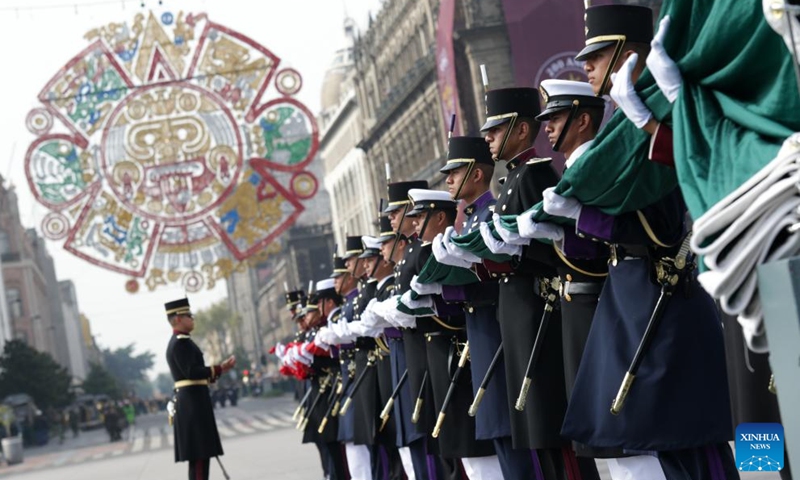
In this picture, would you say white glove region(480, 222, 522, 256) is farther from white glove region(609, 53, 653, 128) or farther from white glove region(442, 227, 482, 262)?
white glove region(609, 53, 653, 128)

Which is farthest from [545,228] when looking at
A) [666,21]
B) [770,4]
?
[770,4]

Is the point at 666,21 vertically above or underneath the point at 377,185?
underneath

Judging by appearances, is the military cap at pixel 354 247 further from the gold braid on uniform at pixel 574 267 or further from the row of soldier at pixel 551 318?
the gold braid on uniform at pixel 574 267

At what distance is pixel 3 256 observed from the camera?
336 ft

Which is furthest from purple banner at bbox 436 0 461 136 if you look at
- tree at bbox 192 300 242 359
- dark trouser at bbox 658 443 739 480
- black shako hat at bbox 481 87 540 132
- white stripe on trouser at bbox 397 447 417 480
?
tree at bbox 192 300 242 359

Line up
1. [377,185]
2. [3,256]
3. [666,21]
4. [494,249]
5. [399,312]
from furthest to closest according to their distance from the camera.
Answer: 1. [3,256]
2. [377,185]
3. [399,312]
4. [494,249]
5. [666,21]

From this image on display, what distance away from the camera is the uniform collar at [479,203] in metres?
7.26

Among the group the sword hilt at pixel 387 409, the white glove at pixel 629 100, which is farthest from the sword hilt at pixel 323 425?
the white glove at pixel 629 100

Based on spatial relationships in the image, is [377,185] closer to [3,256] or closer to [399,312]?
[3,256]

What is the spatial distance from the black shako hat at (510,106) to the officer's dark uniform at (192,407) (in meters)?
5.84

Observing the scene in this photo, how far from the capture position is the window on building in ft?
324

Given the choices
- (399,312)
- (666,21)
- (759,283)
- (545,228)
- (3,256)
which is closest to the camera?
(759,283)

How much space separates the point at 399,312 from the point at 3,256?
99.1 metres

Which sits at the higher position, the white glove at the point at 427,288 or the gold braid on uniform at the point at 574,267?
the white glove at the point at 427,288
